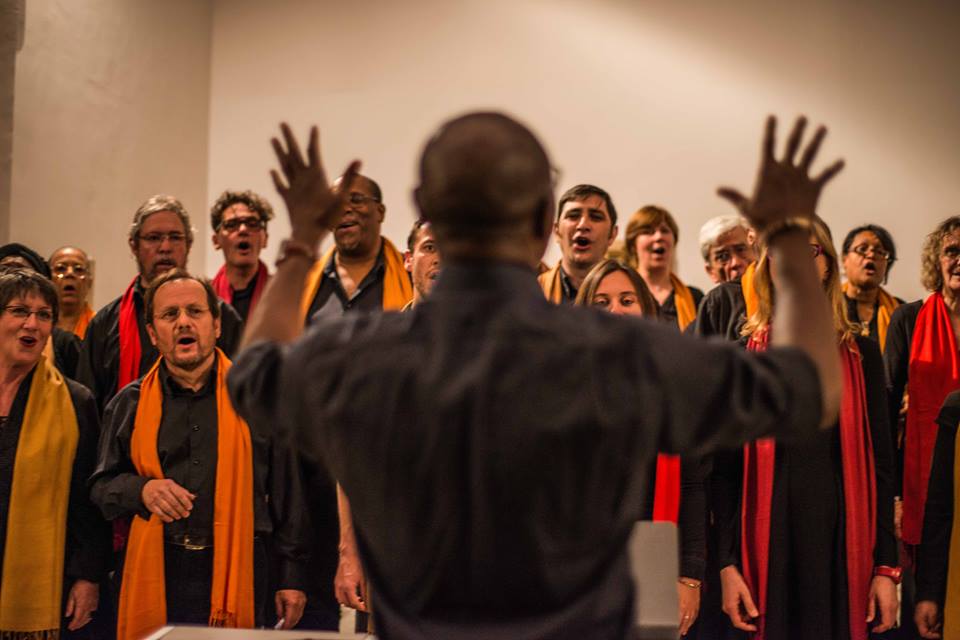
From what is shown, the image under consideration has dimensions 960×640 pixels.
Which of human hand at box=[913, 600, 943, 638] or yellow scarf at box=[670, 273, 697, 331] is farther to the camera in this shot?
yellow scarf at box=[670, 273, 697, 331]

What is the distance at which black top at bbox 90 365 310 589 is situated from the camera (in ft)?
10.6

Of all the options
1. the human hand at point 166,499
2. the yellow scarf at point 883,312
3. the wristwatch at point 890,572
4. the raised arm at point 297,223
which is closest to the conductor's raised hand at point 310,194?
the raised arm at point 297,223

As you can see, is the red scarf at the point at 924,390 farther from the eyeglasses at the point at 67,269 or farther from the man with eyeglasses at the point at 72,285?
the eyeglasses at the point at 67,269

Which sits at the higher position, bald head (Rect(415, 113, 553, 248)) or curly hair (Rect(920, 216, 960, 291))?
curly hair (Rect(920, 216, 960, 291))

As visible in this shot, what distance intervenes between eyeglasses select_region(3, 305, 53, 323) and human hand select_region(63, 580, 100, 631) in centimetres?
84

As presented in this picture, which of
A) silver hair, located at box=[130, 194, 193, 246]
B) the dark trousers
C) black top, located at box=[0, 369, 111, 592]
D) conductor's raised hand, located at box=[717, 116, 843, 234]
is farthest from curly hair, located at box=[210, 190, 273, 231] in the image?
conductor's raised hand, located at box=[717, 116, 843, 234]

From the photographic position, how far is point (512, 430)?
1.12 m

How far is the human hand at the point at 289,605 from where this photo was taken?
10.7ft

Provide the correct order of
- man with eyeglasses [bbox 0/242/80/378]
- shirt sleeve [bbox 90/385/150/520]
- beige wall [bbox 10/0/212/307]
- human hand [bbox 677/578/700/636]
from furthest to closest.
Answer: beige wall [bbox 10/0/212/307]
man with eyeglasses [bbox 0/242/80/378]
shirt sleeve [bbox 90/385/150/520]
human hand [bbox 677/578/700/636]

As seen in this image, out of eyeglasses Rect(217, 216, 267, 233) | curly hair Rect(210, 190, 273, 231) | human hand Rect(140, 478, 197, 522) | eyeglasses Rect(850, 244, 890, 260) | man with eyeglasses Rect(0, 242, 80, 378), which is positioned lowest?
human hand Rect(140, 478, 197, 522)

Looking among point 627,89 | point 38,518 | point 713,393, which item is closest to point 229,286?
point 38,518

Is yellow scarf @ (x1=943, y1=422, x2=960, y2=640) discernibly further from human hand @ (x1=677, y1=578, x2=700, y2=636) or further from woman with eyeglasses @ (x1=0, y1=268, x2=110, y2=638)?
woman with eyeglasses @ (x1=0, y1=268, x2=110, y2=638)

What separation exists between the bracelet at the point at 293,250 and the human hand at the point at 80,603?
2.36 m

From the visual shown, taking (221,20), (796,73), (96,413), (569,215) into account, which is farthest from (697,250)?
(96,413)
